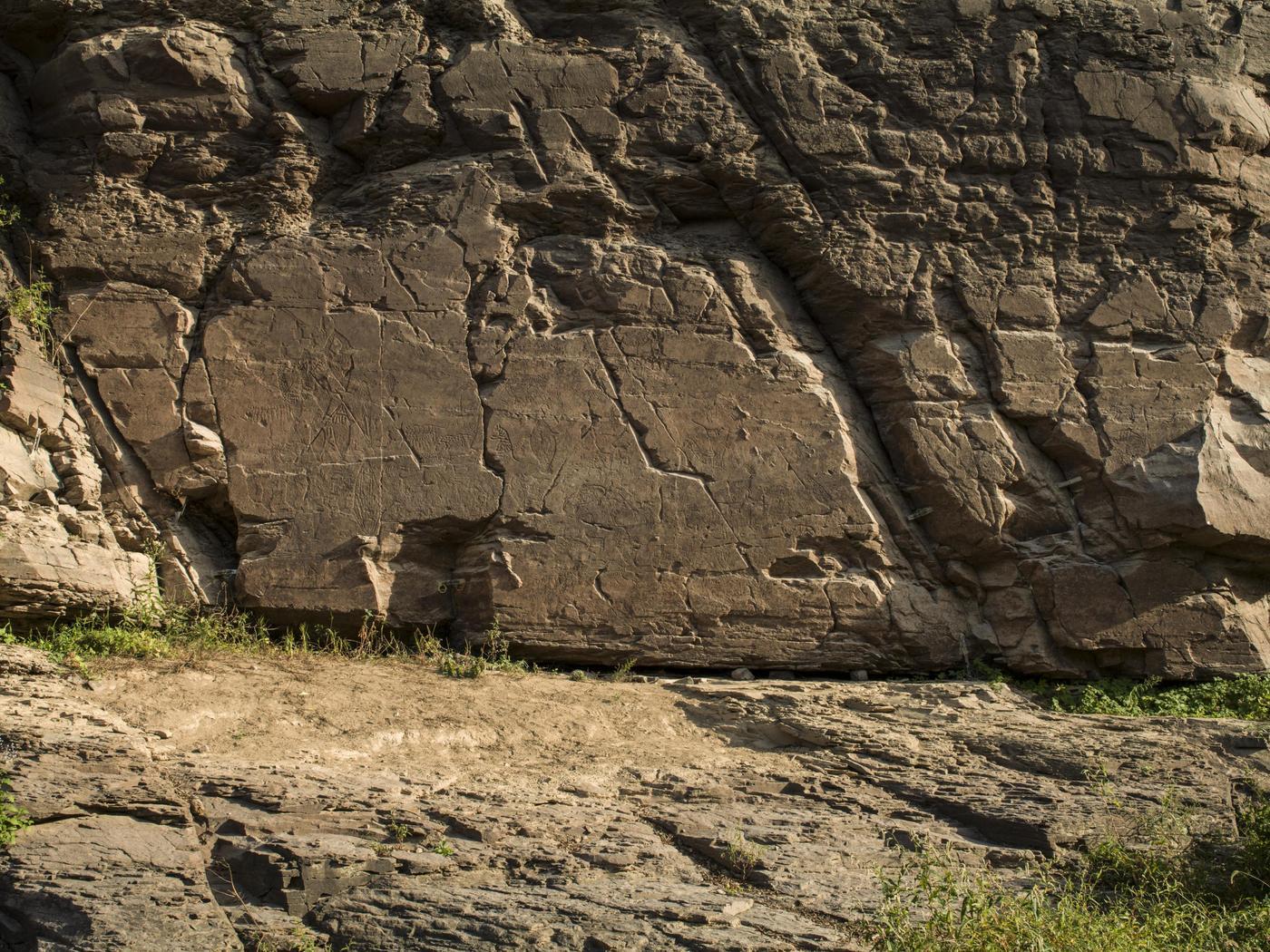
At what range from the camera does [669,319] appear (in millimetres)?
8117

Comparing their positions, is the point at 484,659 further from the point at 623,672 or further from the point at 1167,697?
the point at 1167,697

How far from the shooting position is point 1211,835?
576 centimetres

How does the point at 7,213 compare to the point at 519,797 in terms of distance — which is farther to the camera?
the point at 7,213

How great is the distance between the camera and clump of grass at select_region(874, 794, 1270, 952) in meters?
4.65

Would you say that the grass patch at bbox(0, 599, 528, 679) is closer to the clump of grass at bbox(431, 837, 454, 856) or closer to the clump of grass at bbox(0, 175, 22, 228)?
the clump of grass at bbox(431, 837, 454, 856)

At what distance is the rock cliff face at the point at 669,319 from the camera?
7715mm

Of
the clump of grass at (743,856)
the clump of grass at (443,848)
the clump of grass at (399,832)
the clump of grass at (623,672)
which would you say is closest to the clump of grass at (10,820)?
the clump of grass at (399,832)

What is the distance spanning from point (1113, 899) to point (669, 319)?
4.34 m

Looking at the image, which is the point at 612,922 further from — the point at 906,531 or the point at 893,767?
the point at 906,531

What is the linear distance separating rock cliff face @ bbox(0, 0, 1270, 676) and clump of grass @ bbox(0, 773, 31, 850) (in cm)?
226

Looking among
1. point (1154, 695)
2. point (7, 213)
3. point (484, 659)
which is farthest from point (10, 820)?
point (1154, 695)

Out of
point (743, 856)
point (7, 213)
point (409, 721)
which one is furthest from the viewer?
point (7, 213)

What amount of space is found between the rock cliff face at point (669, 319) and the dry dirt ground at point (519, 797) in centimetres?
81

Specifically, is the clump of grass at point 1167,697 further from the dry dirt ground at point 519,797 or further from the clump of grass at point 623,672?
the clump of grass at point 623,672
